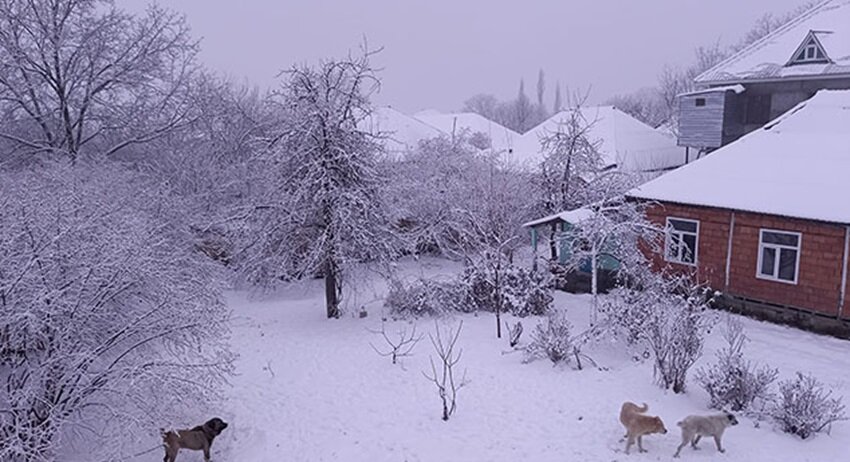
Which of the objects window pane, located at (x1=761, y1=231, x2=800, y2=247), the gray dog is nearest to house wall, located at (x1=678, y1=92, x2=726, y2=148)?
window pane, located at (x1=761, y1=231, x2=800, y2=247)

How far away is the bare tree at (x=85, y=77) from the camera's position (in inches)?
748

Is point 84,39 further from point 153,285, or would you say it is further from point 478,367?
point 478,367

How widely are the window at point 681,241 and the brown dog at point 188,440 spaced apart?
1219 cm

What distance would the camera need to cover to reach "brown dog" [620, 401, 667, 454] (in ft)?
29.2

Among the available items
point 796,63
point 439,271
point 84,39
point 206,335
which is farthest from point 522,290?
point 796,63

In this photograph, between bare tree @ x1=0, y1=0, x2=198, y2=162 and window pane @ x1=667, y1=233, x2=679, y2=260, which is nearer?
window pane @ x1=667, y1=233, x2=679, y2=260

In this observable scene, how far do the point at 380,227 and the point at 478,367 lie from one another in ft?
16.9

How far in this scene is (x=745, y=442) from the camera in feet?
30.2

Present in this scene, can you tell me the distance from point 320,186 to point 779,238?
10904 mm

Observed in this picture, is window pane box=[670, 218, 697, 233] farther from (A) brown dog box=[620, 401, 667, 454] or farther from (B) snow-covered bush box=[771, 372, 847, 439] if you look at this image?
(A) brown dog box=[620, 401, 667, 454]

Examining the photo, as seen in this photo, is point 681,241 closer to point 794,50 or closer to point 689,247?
point 689,247

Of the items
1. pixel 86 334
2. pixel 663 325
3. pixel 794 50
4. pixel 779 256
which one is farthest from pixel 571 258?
pixel 794 50

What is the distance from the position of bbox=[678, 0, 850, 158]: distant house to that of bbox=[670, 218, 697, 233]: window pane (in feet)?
42.2

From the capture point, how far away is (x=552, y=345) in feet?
40.6
